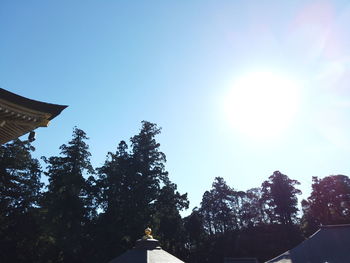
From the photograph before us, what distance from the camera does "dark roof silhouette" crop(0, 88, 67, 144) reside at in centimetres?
509

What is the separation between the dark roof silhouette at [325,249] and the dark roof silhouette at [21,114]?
17327 millimetres

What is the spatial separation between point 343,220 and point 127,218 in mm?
32186

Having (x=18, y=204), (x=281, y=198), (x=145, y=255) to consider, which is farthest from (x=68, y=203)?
(x=281, y=198)

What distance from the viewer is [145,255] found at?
8.85 m

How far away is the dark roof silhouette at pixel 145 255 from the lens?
28.3 feet

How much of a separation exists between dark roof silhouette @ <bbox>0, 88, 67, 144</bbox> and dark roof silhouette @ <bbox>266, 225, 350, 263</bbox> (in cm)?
1733

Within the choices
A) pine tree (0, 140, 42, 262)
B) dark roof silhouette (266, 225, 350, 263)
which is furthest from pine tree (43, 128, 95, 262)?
dark roof silhouette (266, 225, 350, 263)

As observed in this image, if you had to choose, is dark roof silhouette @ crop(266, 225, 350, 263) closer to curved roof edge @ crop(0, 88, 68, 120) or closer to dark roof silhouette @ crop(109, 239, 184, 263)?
dark roof silhouette @ crop(109, 239, 184, 263)

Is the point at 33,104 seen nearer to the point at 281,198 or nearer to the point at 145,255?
the point at 145,255

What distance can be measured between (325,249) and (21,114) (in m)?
19.1

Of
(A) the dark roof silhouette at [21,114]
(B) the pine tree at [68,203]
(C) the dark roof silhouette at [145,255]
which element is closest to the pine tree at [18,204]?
(B) the pine tree at [68,203]

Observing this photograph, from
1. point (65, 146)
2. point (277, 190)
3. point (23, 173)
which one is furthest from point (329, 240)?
point (277, 190)

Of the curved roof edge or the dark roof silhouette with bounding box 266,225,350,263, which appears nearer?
the curved roof edge

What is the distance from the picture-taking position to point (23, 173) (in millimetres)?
29578
